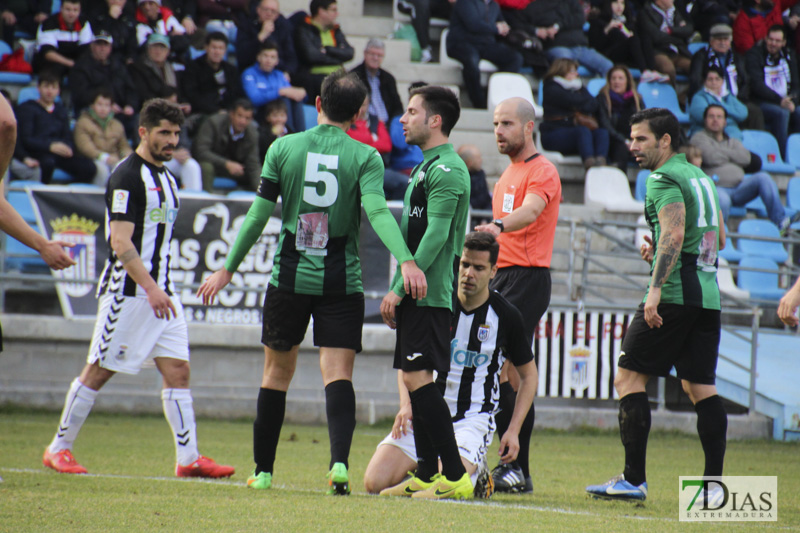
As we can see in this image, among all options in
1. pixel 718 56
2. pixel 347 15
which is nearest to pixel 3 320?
pixel 347 15

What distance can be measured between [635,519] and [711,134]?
1006 centimetres

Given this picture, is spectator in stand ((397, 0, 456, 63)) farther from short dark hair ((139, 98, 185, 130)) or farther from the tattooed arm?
the tattooed arm

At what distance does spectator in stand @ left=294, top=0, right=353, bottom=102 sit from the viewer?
12.9 m

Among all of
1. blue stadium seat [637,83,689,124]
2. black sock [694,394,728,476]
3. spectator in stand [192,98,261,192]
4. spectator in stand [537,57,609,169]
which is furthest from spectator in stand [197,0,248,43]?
black sock [694,394,728,476]

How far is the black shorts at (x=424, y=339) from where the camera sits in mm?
4656

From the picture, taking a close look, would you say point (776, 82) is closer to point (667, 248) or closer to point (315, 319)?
point (667, 248)

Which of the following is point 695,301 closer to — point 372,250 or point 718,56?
point 372,250

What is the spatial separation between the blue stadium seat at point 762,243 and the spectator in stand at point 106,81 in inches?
319

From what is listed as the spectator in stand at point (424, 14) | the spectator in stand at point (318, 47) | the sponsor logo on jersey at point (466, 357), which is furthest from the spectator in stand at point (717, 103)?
the sponsor logo on jersey at point (466, 357)

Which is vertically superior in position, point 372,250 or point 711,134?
point 711,134

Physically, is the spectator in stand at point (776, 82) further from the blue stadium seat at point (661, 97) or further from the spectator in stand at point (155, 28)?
the spectator in stand at point (155, 28)

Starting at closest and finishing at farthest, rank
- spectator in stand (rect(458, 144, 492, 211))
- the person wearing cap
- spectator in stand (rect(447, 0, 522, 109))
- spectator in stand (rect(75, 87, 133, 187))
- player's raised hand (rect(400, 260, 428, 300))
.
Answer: player's raised hand (rect(400, 260, 428, 300)) → spectator in stand (rect(75, 87, 133, 187)) → spectator in stand (rect(458, 144, 492, 211)) → spectator in stand (rect(447, 0, 522, 109)) → the person wearing cap

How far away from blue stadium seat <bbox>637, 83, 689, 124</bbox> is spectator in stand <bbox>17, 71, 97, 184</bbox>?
26.9 ft

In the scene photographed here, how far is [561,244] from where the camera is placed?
11.7 m
